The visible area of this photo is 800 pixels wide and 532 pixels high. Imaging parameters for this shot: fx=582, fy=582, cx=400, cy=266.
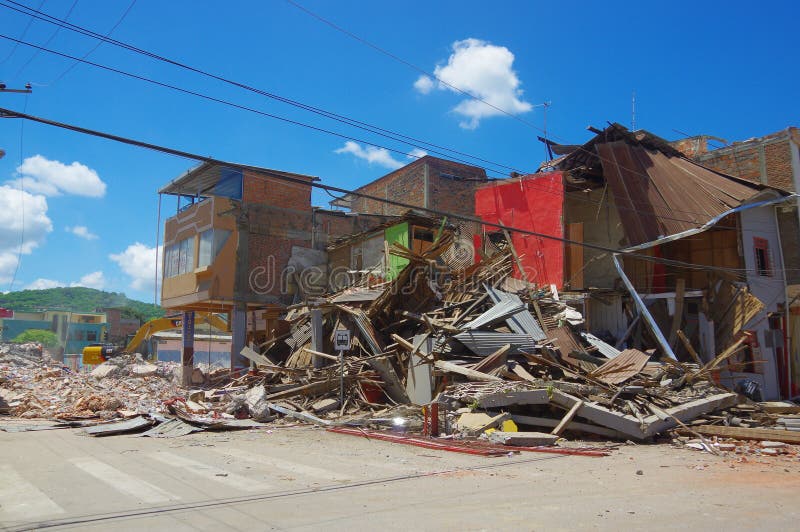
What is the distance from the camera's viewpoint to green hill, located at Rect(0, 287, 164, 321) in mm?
123625

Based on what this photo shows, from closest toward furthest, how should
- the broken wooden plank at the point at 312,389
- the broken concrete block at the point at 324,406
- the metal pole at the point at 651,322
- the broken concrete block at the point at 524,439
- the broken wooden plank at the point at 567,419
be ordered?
the broken concrete block at the point at 524,439 → the broken wooden plank at the point at 567,419 → the broken concrete block at the point at 324,406 → the broken wooden plank at the point at 312,389 → the metal pole at the point at 651,322

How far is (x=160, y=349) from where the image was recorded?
52.9m

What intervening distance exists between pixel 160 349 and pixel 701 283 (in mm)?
45962

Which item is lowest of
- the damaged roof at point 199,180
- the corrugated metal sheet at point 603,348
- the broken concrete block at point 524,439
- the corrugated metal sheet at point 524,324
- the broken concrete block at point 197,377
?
the broken concrete block at point 524,439

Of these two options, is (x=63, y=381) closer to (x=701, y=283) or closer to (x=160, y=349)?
(x=701, y=283)

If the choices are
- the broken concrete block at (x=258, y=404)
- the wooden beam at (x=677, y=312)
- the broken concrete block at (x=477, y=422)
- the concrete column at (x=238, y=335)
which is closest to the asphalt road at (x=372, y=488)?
the broken concrete block at (x=477, y=422)

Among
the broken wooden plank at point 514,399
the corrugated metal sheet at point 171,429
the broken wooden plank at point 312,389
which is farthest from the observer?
the broken wooden plank at point 312,389

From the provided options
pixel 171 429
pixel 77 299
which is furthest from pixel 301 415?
pixel 77 299

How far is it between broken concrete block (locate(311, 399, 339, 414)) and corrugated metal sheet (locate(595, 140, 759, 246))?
479 inches

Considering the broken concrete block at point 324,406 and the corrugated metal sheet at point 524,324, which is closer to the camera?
the broken concrete block at point 324,406

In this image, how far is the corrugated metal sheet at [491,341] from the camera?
16.4 m

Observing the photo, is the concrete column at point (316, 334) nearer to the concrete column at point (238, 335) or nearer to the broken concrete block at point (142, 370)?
the concrete column at point (238, 335)

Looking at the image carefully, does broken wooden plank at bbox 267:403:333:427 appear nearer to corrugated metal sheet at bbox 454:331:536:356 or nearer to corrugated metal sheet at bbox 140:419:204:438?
corrugated metal sheet at bbox 140:419:204:438

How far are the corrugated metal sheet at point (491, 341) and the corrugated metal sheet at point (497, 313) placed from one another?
46 cm
